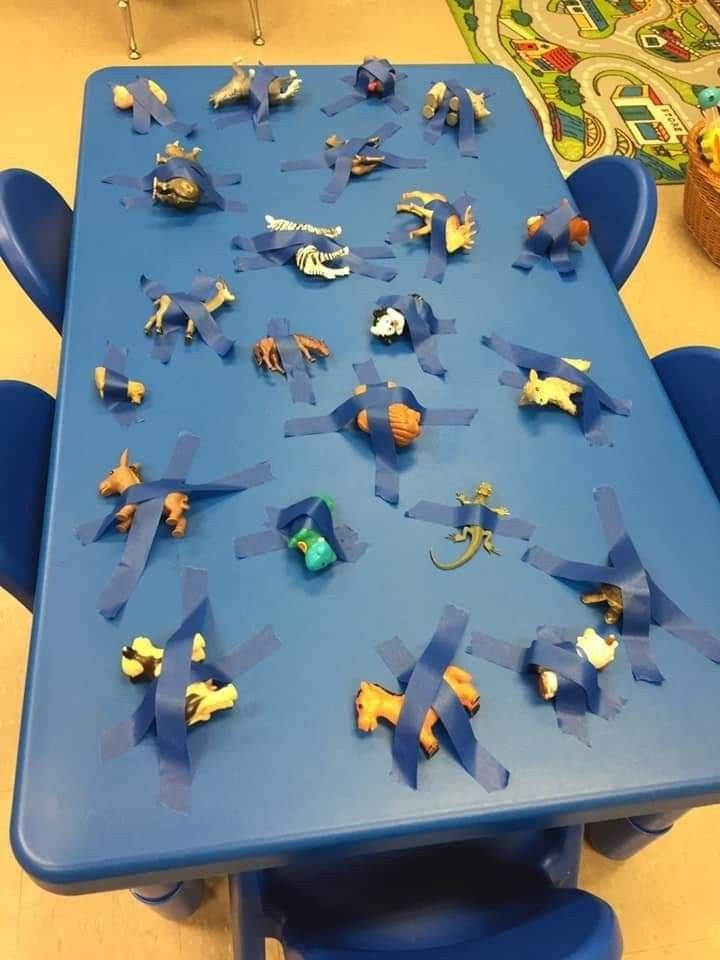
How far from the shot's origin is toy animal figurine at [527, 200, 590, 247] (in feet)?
4.09

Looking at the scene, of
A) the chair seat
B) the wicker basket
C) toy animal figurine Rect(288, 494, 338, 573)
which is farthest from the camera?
the wicker basket

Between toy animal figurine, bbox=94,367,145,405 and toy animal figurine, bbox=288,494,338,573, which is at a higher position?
toy animal figurine, bbox=288,494,338,573

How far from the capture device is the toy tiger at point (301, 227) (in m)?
1.25

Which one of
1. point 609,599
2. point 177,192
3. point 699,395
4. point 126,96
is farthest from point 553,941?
point 126,96

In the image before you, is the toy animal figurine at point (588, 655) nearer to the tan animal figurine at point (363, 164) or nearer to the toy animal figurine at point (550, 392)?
the toy animal figurine at point (550, 392)

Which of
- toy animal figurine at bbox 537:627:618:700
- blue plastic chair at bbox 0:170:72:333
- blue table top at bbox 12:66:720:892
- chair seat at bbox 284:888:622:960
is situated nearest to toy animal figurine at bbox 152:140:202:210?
blue table top at bbox 12:66:720:892

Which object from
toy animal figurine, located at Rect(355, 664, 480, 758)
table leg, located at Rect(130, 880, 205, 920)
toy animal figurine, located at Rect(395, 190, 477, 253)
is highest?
toy animal figurine, located at Rect(395, 190, 477, 253)

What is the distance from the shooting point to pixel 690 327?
212 centimetres

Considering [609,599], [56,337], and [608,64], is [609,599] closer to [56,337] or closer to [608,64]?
[56,337]

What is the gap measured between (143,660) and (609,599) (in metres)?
0.49

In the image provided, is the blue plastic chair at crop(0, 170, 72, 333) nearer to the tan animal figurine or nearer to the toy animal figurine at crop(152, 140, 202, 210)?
the toy animal figurine at crop(152, 140, 202, 210)

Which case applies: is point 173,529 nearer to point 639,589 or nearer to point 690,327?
point 639,589

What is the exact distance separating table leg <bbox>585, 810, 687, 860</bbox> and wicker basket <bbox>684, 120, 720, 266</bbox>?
1.59m

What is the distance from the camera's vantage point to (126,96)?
145 cm
